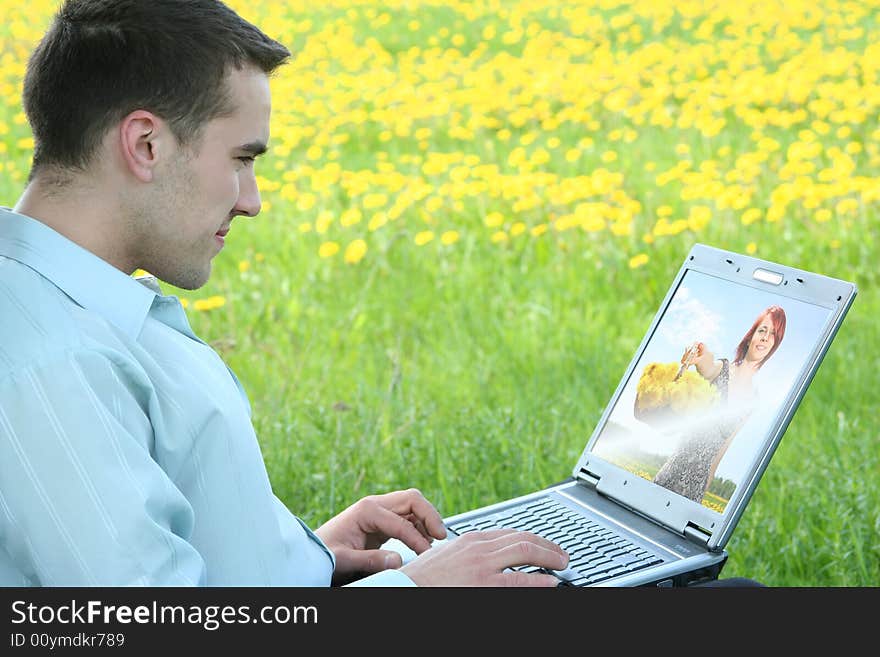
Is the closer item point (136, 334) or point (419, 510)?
point (136, 334)

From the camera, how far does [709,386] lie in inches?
79.0

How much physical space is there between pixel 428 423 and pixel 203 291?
142cm

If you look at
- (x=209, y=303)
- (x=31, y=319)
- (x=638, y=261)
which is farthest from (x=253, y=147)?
(x=638, y=261)

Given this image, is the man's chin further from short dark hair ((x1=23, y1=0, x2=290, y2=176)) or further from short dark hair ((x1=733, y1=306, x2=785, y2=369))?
short dark hair ((x1=733, y1=306, x2=785, y2=369))

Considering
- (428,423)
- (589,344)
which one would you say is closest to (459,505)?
(428,423)

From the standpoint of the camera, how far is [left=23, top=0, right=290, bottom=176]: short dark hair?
4.91 feet

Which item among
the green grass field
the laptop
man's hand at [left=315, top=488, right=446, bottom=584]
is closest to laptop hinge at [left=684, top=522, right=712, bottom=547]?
the laptop

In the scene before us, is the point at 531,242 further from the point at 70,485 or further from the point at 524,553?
the point at 70,485

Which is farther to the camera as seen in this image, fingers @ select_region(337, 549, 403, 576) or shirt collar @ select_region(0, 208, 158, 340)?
fingers @ select_region(337, 549, 403, 576)

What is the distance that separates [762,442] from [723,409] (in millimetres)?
120

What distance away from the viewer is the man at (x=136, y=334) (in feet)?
4.26

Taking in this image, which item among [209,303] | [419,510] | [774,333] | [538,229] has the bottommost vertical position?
[209,303]
